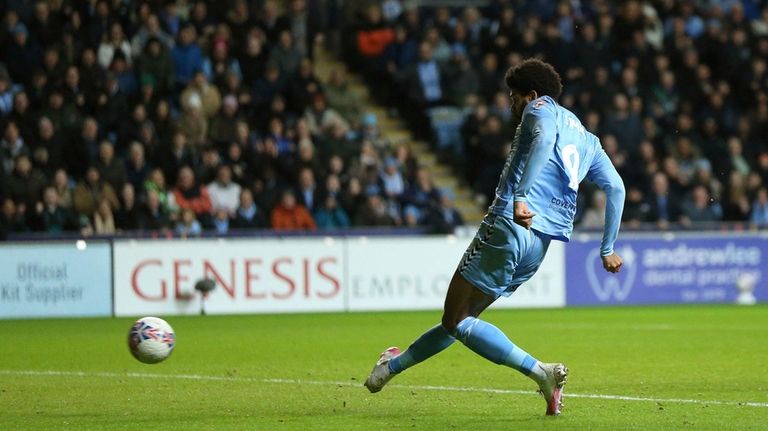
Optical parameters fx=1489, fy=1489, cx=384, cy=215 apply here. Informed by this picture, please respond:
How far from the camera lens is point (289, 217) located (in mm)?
19875

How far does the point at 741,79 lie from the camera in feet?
81.4

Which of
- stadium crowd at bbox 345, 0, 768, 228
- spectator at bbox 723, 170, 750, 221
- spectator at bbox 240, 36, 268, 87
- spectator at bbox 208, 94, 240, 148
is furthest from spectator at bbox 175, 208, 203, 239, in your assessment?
spectator at bbox 723, 170, 750, 221

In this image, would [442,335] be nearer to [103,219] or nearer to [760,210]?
[103,219]

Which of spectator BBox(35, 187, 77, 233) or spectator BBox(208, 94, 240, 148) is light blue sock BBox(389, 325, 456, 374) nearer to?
spectator BBox(35, 187, 77, 233)

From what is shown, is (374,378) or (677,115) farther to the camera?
(677,115)

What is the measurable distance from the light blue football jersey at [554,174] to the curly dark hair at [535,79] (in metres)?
Answer: 0.06

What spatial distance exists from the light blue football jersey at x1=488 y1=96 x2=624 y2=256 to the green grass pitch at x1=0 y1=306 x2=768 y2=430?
104cm

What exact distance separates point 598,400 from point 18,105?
12517 millimetres

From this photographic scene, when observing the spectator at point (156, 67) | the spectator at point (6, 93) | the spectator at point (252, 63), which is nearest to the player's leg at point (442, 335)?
the spectator at point (6, 93)

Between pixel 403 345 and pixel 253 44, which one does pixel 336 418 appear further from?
pixel 253 44

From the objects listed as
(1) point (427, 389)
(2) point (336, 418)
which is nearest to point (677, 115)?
(1) point (427, 389)

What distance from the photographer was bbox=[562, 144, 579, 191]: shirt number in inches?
311

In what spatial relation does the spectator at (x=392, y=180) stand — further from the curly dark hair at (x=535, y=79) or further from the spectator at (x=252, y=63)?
the curly dark hair at (x=535, y=79)

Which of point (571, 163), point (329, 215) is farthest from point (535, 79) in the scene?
point (329, 215)
